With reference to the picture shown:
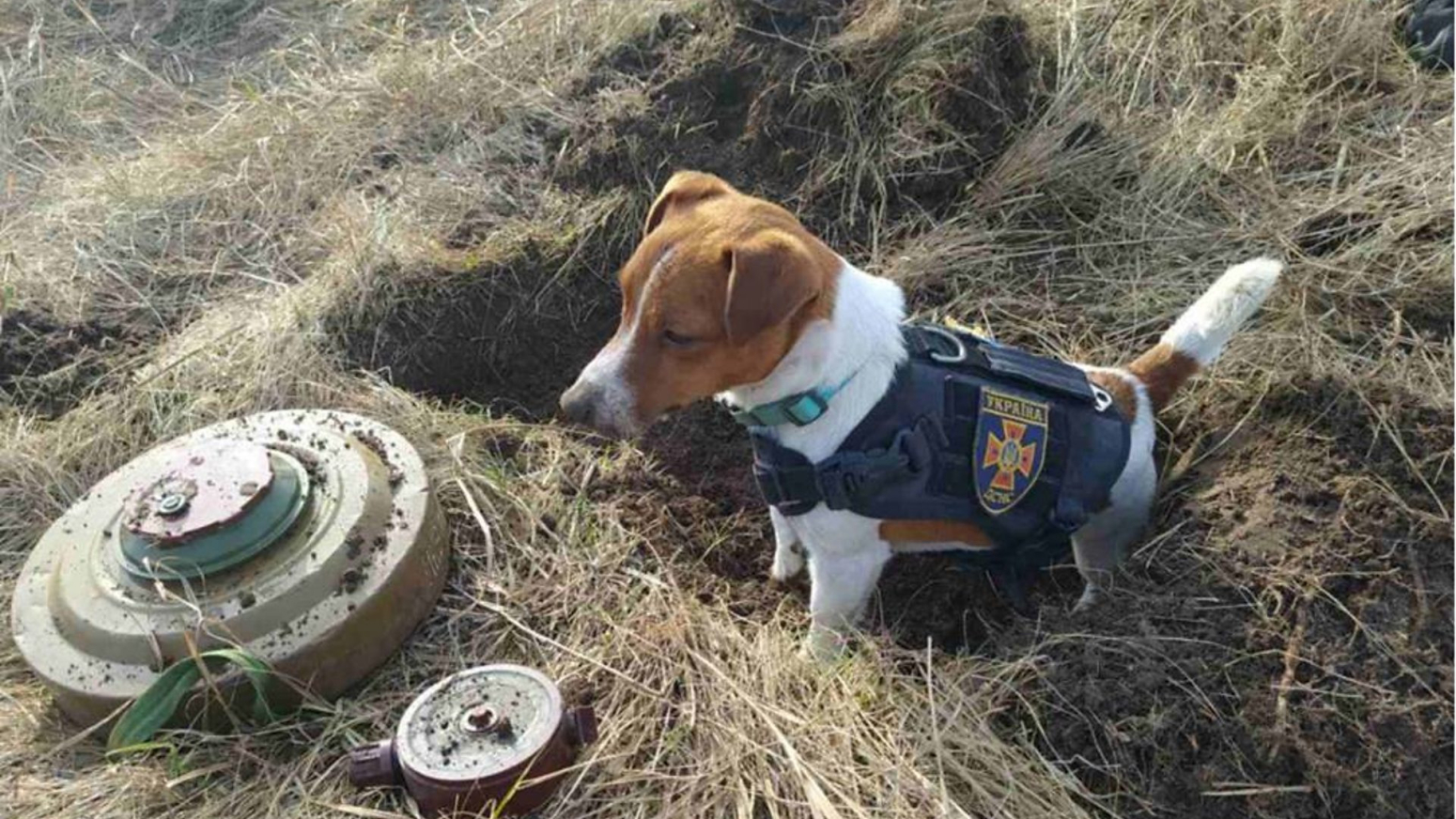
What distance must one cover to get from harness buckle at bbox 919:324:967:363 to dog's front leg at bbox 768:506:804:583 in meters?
0.68

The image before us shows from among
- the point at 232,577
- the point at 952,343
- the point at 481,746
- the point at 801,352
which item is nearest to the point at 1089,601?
the point at 952,343

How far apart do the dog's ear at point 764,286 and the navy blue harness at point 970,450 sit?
0.30 m

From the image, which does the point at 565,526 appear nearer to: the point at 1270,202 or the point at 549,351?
the point at 549,351

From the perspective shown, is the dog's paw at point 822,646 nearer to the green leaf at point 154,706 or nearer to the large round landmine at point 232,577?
the large round landmine at point 232,577

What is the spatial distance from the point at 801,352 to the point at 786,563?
92cm

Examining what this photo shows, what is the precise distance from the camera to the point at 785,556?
3328 mm

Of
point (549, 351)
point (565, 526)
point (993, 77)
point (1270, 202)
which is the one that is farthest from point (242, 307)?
point (1270, 202)

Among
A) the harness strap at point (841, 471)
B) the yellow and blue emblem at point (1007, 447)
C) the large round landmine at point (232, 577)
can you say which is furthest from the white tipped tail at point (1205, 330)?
the large round landmine at point (232, 577)

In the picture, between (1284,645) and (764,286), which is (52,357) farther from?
(1284,645)

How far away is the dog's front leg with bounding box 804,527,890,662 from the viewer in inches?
115

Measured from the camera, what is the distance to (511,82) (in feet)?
17.1

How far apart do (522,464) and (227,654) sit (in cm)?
127

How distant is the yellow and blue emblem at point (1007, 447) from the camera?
281 centimetres

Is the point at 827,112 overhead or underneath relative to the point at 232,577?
overhead
